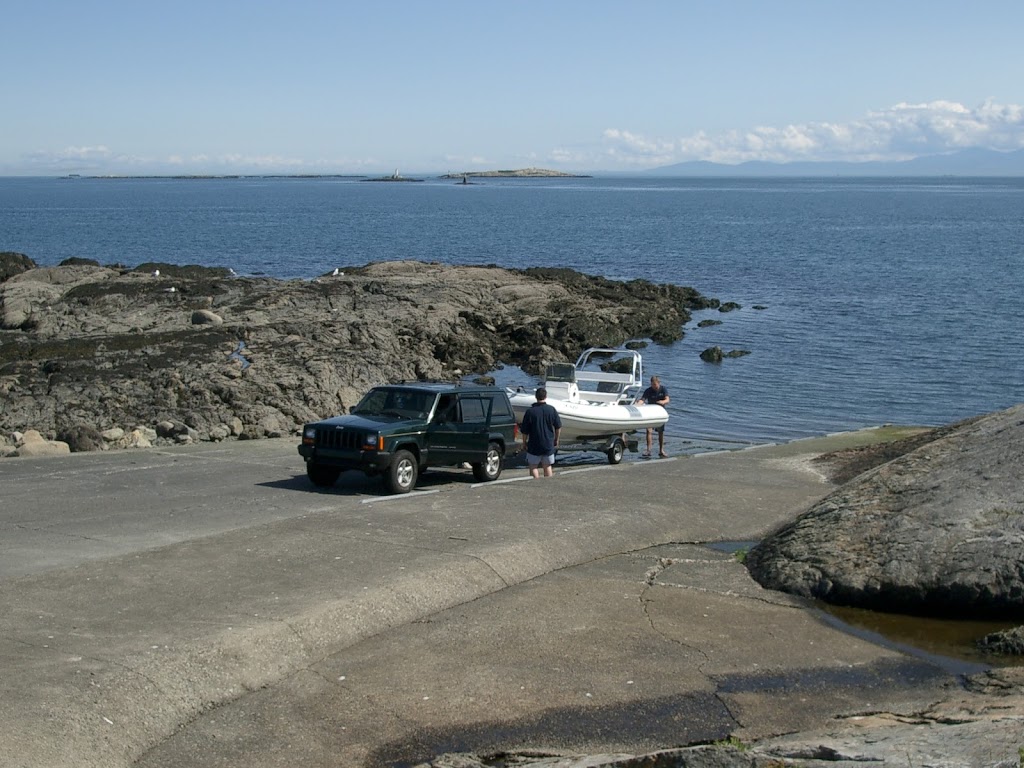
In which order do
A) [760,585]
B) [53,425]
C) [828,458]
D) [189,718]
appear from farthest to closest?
[53,425]
[828,458]
[760,585]
[189,718]

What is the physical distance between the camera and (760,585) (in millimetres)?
12953

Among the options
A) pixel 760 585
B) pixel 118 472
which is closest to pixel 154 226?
pixel 118 472

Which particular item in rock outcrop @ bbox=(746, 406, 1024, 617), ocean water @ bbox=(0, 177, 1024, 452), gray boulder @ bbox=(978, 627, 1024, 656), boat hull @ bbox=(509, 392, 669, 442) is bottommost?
ocean water @ bbox=(0, 177, 1024, 452)

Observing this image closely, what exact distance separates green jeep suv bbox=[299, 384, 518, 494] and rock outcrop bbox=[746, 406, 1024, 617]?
5.42 meters

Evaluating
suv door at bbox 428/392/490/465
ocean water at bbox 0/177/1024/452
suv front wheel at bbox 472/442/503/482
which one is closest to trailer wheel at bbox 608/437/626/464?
ocean water at bbox 0/177/1024/452

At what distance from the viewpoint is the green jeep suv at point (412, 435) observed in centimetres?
1678

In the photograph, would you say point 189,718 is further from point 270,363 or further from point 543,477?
point 270,363

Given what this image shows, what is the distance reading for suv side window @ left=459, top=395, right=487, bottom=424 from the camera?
18.3 metres

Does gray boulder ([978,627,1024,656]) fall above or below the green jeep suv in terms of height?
below

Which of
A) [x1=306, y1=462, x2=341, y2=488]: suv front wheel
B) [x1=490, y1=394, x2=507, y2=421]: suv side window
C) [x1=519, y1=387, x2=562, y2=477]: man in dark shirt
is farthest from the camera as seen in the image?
[x1=490, y1=394, x2=507, y2=421]: suv side window

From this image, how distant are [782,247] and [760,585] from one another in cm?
8756

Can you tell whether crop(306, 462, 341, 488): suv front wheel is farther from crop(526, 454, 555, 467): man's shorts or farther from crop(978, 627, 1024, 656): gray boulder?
crop(978, 627, 1024, 656): gray boulder

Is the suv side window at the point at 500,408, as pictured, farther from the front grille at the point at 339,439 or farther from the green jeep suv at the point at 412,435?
the front grille at the point at 339,439

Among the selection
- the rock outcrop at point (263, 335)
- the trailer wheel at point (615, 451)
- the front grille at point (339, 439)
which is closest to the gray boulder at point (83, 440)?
the rock outcrop at point (263, 335)
